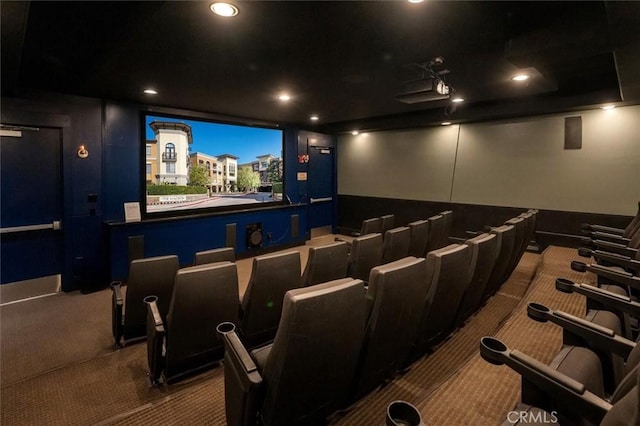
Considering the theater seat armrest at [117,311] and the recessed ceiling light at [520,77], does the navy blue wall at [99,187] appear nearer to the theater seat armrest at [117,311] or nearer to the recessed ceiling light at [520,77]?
the theater seat armrest at [117,311]

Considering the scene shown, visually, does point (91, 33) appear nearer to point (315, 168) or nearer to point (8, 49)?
point (8, 49)

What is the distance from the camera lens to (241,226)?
5.60 metres

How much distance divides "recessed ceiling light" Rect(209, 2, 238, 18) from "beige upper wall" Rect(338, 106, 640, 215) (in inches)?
188

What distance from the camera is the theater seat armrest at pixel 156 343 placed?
184 cm

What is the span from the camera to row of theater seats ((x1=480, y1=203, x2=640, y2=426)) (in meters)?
0.80

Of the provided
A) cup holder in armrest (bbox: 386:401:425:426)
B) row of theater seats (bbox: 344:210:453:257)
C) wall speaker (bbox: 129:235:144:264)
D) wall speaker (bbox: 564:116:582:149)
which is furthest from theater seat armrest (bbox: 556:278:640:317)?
wall speaker (bbox: 129:235:144:264)

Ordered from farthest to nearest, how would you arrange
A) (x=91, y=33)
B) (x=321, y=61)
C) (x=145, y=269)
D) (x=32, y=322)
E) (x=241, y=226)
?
(x=241, y=226), (x=32, y=322), (x=321, y=61), (x=145, y=269), (x=91, y=33)

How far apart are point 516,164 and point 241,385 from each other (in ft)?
17.7

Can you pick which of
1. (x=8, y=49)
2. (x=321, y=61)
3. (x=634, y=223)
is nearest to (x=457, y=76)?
(x=321, y=61)

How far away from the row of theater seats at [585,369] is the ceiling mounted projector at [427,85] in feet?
7.72

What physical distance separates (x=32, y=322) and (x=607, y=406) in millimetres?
4459

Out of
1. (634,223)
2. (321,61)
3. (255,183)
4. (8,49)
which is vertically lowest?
(634,223)

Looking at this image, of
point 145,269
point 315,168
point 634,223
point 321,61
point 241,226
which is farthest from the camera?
point 315,168

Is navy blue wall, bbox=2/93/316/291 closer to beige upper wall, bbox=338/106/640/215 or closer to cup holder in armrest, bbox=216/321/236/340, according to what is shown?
cup holder in armrest, bbox=216/321/236/340
